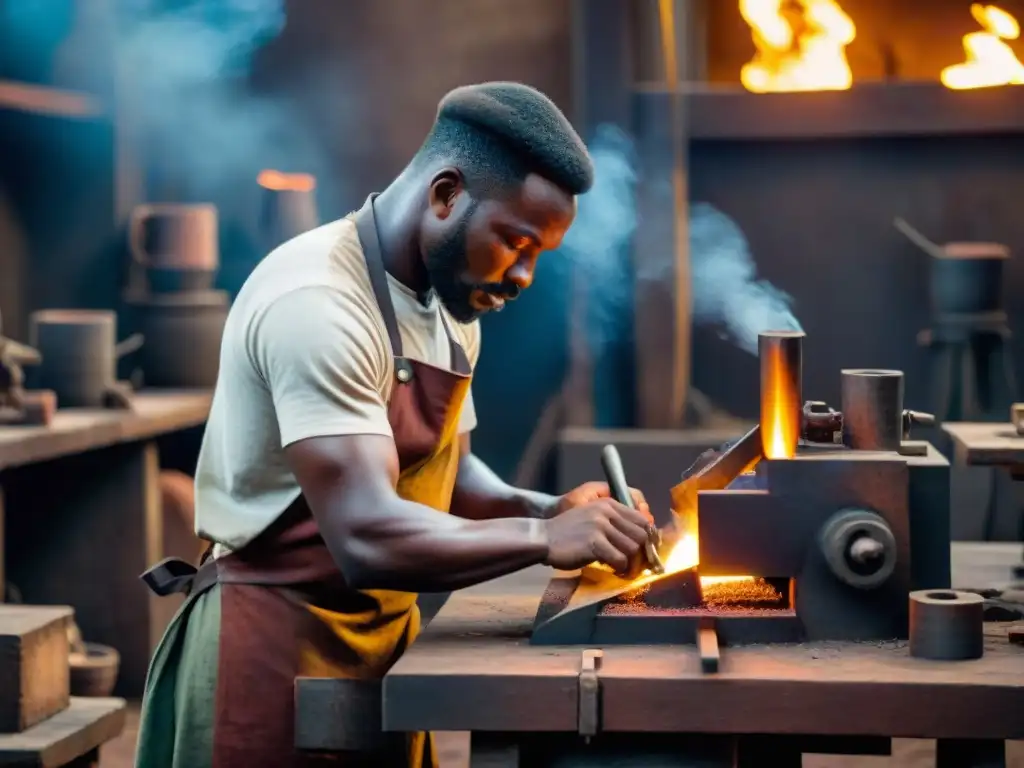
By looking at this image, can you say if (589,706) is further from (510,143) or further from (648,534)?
(510,143)

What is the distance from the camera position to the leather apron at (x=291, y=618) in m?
2.92

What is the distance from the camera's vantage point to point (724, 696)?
103 inches

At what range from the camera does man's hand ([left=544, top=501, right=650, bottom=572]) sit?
9.16 ft

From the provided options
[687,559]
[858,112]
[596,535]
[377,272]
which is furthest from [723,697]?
[858,112]

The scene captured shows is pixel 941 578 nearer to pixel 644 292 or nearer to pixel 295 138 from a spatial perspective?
pixel 644 292

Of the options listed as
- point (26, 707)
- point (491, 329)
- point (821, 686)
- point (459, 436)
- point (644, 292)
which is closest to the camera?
point (821, 686)

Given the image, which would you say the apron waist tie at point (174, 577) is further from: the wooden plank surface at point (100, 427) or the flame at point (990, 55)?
the flame at point (990, 55)

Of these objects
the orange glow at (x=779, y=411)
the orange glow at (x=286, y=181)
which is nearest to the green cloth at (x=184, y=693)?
the orange glow at (x=779, y=411)

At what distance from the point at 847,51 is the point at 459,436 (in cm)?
462

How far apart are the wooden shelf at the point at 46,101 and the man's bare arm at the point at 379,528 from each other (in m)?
4.28

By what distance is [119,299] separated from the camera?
23.9ft

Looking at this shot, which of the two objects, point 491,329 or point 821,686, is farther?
point 491,329

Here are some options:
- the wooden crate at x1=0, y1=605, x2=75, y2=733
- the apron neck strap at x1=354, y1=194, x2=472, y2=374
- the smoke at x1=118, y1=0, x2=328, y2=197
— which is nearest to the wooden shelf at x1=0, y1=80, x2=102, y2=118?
the smoke at x1=118, y1=0, x2=328, y2=197

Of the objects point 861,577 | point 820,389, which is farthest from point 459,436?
point 820,389
